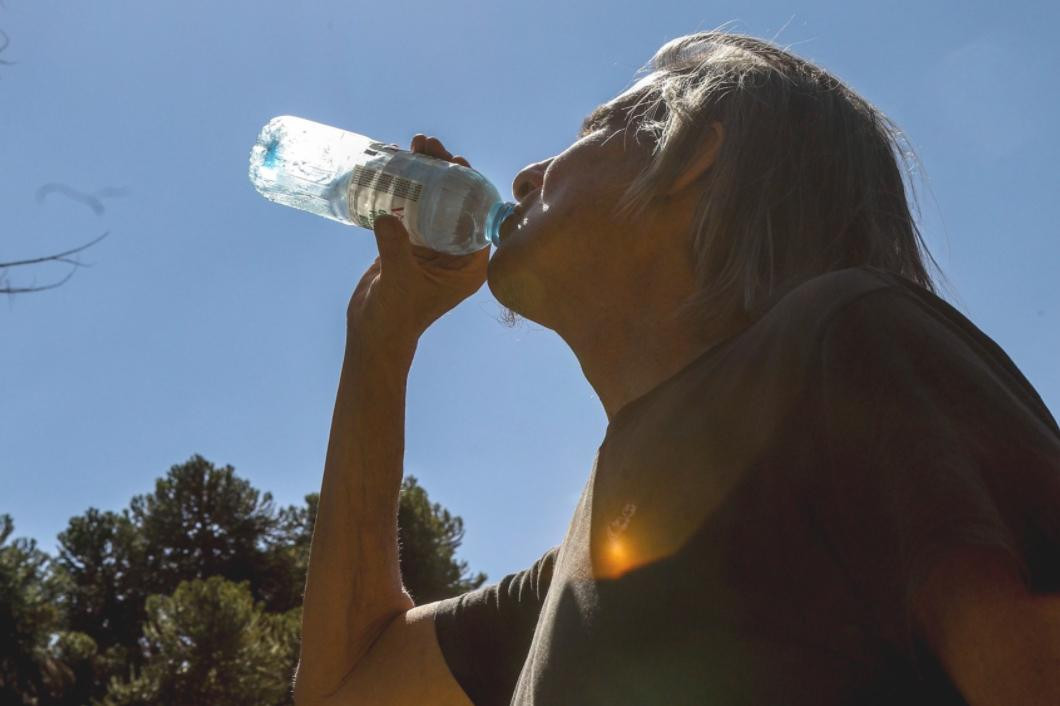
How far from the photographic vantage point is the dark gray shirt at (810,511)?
38.2 inches

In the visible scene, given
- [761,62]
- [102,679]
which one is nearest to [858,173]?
[761,62]

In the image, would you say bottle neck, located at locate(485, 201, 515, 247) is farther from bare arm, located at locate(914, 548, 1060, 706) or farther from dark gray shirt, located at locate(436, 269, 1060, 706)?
bare arm, located at locate(914, 548, 1060, 706)

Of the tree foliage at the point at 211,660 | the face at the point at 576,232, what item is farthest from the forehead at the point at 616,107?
the tree foliage at the point at 211,660

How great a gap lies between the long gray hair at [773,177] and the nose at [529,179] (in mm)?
219

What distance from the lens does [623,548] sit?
1360 millimetres

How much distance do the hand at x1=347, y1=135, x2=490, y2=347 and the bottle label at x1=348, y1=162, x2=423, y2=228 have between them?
0.12 meters

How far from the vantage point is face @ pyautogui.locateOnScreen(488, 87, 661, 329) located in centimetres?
186

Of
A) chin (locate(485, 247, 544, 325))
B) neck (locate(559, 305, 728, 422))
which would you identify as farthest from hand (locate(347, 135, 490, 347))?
neck (locate(559, 305, 728, 422))

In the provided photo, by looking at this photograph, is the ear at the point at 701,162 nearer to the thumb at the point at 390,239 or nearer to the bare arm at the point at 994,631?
the thumb at the point at 390,239

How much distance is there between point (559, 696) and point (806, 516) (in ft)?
1.30

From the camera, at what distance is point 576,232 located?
1.89 meters

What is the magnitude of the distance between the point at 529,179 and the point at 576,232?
10.8 inches

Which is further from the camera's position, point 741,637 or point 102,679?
point 102,679

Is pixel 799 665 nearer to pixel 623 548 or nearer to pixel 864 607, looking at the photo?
pixel 864 607
